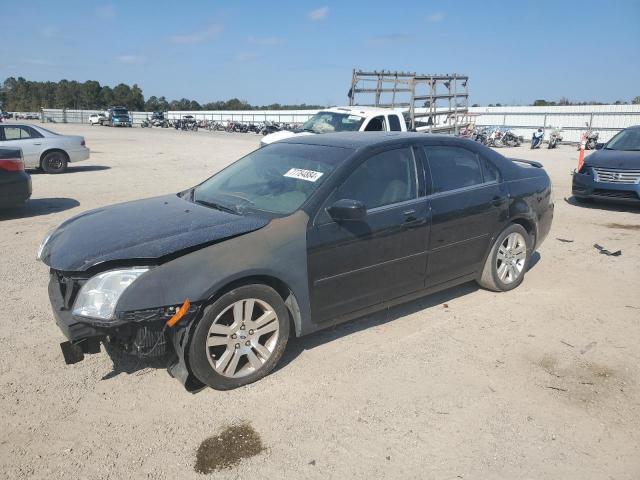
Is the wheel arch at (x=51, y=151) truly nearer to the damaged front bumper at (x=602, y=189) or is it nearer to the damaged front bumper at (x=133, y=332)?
the damaged front bumper at (x=133, y=332)

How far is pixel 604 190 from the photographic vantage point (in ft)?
31.4

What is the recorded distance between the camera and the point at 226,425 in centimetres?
305

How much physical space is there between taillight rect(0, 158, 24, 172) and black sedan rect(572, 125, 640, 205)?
1007cm

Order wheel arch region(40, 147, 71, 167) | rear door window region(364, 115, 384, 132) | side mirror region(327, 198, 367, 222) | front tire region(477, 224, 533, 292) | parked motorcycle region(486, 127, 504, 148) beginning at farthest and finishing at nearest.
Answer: parked motorcycle region(486, 127, 504, 148)
wheel arch region(40, 147, 71, 167)
rear door window region(364, 115, 384, 132)
front tire region(477, 224, 533, 292)
side mirror region(327, 198, 367, 222)

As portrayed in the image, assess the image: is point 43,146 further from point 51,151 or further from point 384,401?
point 384,401

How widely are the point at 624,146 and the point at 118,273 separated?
1023cm

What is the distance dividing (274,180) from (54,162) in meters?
13.1

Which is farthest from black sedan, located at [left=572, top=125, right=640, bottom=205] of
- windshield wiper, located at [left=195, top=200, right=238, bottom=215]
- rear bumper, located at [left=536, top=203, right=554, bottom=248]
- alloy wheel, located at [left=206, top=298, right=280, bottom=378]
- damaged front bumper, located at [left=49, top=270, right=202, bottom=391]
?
damaged front bumper, located at [left=49, top=270, right=202, bottom=391]

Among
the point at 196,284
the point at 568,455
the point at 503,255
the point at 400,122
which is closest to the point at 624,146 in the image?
the point at 400,122

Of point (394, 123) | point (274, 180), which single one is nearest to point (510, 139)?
point (394, 123)

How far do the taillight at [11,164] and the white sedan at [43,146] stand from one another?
615 centimetres

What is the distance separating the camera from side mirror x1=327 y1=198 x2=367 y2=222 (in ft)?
11.7

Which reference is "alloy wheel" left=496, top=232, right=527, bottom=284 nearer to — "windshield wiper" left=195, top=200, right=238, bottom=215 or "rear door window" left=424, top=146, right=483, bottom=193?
"rear door window" left=424, top=146, right=483, bottom=193

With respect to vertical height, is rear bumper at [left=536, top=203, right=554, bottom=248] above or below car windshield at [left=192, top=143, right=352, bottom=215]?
below
